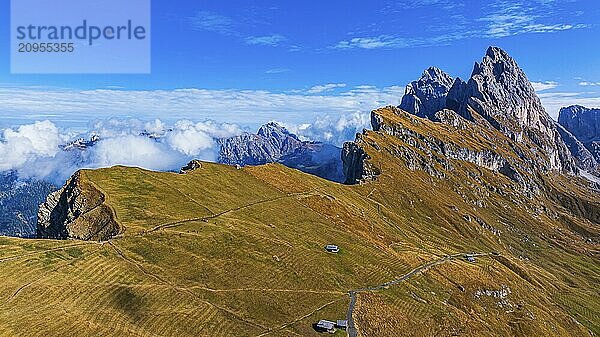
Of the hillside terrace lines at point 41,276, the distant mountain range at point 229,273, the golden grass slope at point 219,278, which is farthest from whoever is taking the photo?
the distant mountain range at point 229,273

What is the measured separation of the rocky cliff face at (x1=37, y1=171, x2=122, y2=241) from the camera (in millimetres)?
126500

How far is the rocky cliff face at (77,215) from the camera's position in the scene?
415 feet

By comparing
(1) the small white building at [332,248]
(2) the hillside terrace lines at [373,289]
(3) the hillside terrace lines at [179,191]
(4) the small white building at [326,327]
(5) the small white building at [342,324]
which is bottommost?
(2) the hillside terrace lines at [373,289]

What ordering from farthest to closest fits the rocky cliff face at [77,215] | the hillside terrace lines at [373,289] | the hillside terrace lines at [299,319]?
1. the rocky cliff face at [77,215]
2. the hillside terrace lines at [373,289]
3. the hillside terrace lines at [299,319]

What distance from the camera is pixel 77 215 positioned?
141m

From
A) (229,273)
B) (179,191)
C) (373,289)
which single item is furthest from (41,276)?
(373,289)

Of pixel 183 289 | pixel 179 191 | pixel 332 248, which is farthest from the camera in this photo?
pixel 179 191

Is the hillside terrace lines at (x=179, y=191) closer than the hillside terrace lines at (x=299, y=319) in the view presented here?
No

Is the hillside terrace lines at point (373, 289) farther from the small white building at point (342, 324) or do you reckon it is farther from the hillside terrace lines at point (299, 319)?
the hillside terrace lines at point (299, 319)

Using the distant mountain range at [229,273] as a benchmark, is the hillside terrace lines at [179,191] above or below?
above

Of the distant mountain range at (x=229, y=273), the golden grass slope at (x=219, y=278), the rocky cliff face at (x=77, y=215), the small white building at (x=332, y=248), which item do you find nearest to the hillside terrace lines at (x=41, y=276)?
the golden grass slope at (x=219, y=278)

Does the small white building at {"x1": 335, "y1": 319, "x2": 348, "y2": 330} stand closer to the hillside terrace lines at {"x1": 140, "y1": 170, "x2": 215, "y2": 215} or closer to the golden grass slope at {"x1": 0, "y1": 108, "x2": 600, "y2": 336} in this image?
the golden grass slope at {"x1": 0, "y1": 108, "x2": 600, "y2": 336}

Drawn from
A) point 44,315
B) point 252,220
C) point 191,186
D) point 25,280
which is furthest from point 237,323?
point 191,186

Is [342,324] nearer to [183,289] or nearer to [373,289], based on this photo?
[373,289]
